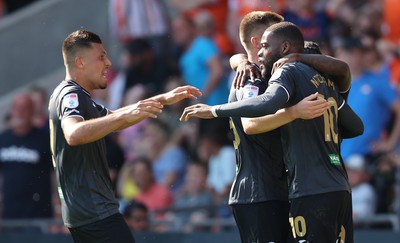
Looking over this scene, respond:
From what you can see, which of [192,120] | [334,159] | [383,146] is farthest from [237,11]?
[334,159]

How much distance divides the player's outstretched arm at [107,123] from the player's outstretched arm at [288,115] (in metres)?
0.74

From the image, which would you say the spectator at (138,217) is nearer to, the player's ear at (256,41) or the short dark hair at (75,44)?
the short dark hair at (75,44)

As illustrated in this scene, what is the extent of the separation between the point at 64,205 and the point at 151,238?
4.31 m

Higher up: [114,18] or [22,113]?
[114,18]

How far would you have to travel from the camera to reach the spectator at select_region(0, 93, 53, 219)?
14.7m

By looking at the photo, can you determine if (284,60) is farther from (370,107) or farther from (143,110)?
(370,107)

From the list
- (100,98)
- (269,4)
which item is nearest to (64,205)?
(269,4)

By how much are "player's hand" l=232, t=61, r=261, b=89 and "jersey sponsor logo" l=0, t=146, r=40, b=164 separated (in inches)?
265

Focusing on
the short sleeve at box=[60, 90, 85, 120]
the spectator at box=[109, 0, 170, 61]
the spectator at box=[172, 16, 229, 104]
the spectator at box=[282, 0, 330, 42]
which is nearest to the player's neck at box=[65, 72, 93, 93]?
the short sleeve at box=[60, 90, 85, 120]

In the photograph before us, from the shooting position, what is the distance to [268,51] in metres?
8.21

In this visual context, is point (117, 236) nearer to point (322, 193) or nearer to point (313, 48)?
point (322, 193)

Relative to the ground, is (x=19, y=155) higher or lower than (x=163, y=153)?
higher

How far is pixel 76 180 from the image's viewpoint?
838 cm

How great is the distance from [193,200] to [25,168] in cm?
267
